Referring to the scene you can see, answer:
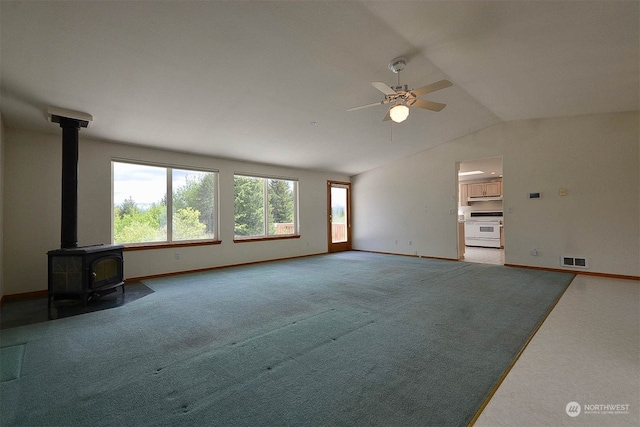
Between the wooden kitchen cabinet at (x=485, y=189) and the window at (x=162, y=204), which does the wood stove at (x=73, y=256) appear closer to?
the window at (x=162, y=204)

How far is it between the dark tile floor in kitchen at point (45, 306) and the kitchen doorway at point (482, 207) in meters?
8.13

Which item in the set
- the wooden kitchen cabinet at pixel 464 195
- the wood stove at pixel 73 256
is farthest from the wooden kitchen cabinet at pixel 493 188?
the wood stove at pixel 73 256

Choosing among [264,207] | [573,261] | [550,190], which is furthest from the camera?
[264,207]

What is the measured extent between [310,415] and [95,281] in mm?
3617

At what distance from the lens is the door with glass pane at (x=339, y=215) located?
838cm

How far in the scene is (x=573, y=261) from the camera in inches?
205

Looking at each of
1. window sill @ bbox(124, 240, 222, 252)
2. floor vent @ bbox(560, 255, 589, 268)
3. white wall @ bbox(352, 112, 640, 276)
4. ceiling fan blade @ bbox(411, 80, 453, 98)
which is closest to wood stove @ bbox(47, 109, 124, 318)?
window sill @ bbox(124, 240, 222, 252)

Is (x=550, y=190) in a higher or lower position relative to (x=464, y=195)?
lower

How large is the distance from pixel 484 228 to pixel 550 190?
379cm

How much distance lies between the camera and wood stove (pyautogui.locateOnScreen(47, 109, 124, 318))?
11.6 feet

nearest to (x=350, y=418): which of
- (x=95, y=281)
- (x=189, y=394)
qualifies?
(x=189, y=394)

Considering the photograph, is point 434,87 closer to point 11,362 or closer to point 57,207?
point 11,362

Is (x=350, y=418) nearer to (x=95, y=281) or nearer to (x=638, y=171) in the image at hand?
(x=95, y=281)

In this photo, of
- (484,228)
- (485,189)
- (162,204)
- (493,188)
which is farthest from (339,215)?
(493,188)
